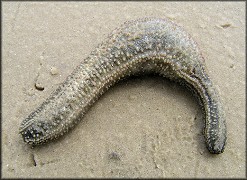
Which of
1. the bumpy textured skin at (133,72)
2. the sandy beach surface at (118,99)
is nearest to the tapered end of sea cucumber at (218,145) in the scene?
the bumpy textured skin at (133,72)

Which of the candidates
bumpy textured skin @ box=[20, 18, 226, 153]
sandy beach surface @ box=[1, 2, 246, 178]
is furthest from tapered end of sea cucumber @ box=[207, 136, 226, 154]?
sandy beach surface @ box=[1, 2, 246, 178]

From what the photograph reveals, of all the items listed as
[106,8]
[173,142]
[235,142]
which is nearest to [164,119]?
[173,142]

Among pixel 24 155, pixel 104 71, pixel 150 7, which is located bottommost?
pixel 24 155

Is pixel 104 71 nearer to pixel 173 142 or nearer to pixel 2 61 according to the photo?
pixel 173 142

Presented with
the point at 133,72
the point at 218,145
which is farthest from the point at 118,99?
the point at 218,145

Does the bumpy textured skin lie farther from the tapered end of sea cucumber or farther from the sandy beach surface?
the sandy beach surface
